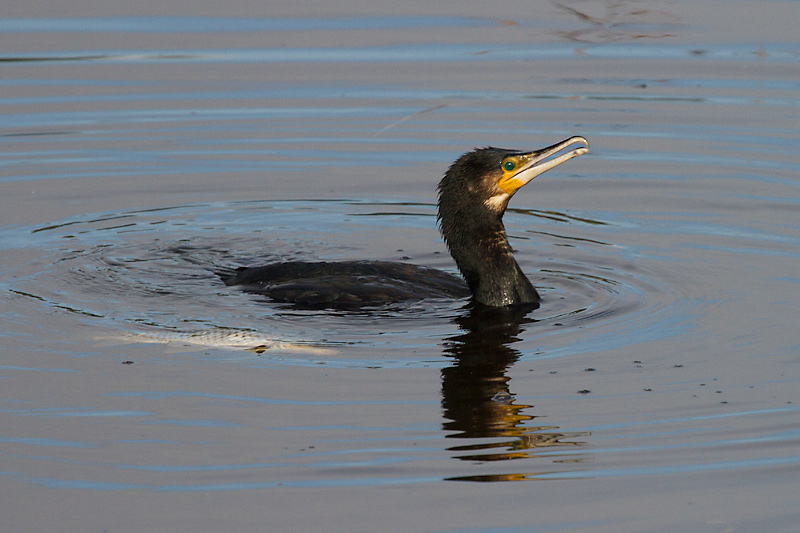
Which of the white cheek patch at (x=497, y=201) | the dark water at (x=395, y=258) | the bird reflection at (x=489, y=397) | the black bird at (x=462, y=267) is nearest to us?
the dark water at (x=395, y=258)

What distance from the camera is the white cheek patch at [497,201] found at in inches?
308

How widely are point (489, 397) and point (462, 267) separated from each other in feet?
6.59

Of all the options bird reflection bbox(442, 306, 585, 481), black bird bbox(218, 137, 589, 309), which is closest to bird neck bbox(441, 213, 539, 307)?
black bird bbox(218, 137, 589, 309)

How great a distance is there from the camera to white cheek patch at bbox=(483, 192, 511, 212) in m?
7.83

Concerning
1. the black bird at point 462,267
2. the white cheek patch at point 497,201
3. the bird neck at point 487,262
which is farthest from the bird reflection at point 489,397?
the white cheek patch at point 497,201

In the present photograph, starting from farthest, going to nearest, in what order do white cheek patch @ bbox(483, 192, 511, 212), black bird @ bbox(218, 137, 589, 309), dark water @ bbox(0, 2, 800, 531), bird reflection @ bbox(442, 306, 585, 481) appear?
white cheek patch @ bbox(483, 192, 511, 212)
black bird @ bbox(218, 137, 589, 309)
bird reflection @ bbox(442, 306, 585, 481)
dark water @ bbox(0, 2, 800, 531)

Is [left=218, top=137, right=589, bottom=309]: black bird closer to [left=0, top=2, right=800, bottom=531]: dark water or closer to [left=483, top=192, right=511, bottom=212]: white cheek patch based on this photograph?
[left=483, top=192, right=511, bottom=212]: white cheek patch

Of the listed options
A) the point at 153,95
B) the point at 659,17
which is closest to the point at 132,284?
the point at 153,95

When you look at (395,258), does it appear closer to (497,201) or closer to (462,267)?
(462,267)

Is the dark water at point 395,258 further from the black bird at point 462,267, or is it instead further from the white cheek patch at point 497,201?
the white cheek patch at point 497,201

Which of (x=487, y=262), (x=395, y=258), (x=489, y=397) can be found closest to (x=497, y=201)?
(x=487, y=262)

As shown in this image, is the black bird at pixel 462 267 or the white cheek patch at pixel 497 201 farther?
the white cheek patch at pixel 497 201

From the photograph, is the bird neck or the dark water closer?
the dark water

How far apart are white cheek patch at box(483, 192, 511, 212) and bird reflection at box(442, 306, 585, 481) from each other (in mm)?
700
